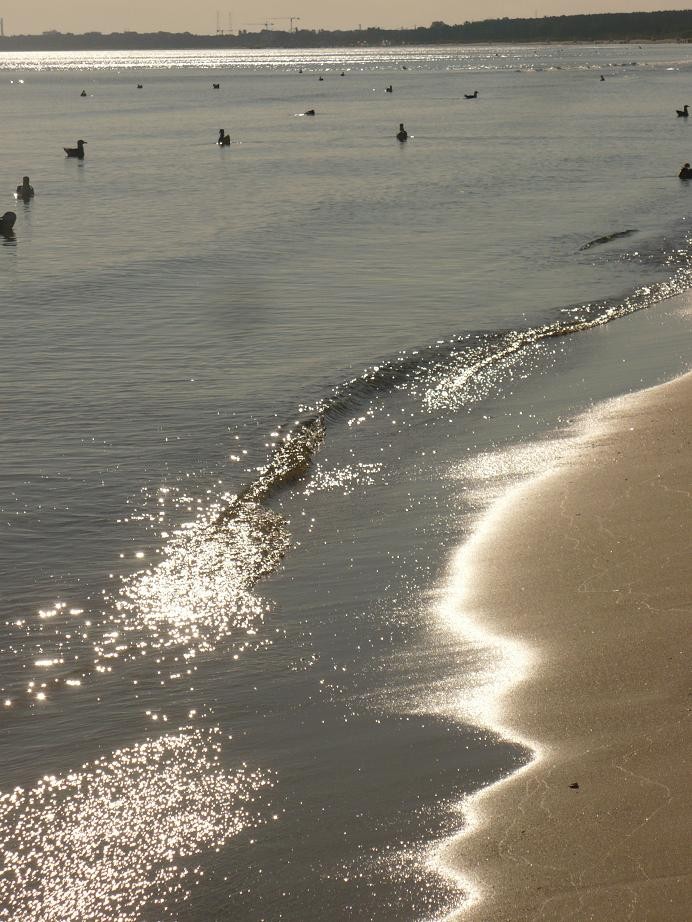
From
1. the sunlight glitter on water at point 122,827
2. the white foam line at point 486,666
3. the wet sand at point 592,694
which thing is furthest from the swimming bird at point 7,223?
the sunlight glitter on water at point 122,827

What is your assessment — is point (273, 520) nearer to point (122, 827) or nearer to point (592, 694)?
point (592, 694)

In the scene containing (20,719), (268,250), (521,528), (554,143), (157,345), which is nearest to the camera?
(20,719)

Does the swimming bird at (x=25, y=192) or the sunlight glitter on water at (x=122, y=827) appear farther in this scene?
the swimming bird at (x=25, y=192)

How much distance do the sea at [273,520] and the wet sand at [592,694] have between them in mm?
208

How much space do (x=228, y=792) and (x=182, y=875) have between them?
25.5 inches

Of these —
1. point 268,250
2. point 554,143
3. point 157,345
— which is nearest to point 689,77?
point 554,143

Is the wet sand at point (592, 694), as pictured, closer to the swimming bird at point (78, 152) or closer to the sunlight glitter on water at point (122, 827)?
the sunlight glitter on water at point (122, 827)

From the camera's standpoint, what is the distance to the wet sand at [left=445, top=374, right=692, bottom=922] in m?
4.68

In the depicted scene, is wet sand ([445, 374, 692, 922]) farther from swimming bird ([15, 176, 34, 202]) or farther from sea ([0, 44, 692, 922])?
swimming bird ([15, 176, 34, 202])

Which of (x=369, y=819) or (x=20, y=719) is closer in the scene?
(x=369, y=819)

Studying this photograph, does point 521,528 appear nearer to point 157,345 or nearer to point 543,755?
point 543,755

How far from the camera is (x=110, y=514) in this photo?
32.3ft

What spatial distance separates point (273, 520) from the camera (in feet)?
31.3

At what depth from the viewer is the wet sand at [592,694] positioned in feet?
15.3
